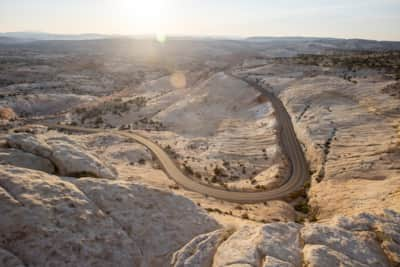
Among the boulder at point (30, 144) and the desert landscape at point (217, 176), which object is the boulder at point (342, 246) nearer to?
the desert landscape at point (217, 176)

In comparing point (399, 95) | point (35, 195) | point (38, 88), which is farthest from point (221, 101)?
point (38, 88)

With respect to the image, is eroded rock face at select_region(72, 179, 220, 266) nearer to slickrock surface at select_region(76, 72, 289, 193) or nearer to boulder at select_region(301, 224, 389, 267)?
boulder at select_region(301, 224, 389, 267)

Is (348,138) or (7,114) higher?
(348,138)

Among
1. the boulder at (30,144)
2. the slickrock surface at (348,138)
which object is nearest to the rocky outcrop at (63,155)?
the boulder at (30,144)

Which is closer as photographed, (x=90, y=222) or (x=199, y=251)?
(x=199, y=251)

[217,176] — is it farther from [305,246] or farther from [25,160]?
[305,246]

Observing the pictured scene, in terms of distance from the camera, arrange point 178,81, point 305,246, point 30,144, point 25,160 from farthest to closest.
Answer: point 178,81, point 30,144, point 25,160, point 305,246

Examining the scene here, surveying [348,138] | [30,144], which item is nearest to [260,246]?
[30,144]
